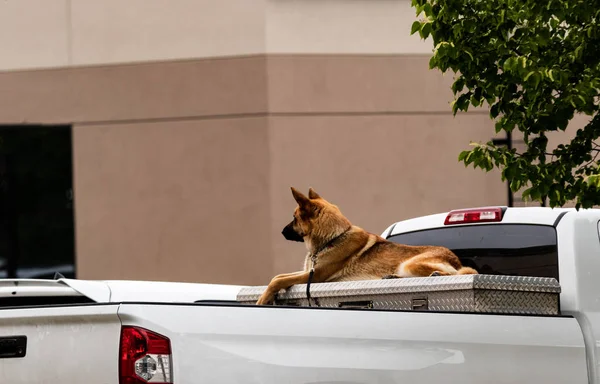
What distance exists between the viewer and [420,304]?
16.4 ft

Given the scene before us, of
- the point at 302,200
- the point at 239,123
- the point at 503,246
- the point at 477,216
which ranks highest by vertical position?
the point at 239,123

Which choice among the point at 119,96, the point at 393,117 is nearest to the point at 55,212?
the point at 119,96

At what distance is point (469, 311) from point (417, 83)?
1094cm

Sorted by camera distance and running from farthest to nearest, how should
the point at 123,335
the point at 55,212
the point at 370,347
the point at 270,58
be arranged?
the point at 55,212 < the point at 270,58 < the point at 370,347 < the point at 123,335

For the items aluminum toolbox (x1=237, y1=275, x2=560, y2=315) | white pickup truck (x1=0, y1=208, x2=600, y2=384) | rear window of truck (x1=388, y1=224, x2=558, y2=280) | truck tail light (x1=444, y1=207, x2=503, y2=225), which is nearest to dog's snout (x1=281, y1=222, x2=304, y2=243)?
rear window of truck (x1=388, y1=224, x2=558, y2=280)

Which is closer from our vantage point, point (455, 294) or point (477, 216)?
point (455, 294)

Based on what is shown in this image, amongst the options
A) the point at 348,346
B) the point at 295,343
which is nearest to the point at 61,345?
the point at 295,343

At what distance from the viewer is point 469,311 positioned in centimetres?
480

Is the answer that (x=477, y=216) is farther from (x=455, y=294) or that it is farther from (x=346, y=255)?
(x=455, y=294)

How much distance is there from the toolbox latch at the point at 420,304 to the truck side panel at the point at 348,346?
0.84 ft

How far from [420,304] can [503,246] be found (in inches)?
52.8

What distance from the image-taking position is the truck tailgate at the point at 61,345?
13.8ft

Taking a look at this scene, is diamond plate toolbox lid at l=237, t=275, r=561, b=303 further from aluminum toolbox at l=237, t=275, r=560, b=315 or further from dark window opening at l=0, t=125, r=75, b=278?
dark window opening at l=0, t=125, r=75, b=278

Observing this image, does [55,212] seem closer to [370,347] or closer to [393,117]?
[393,117]
